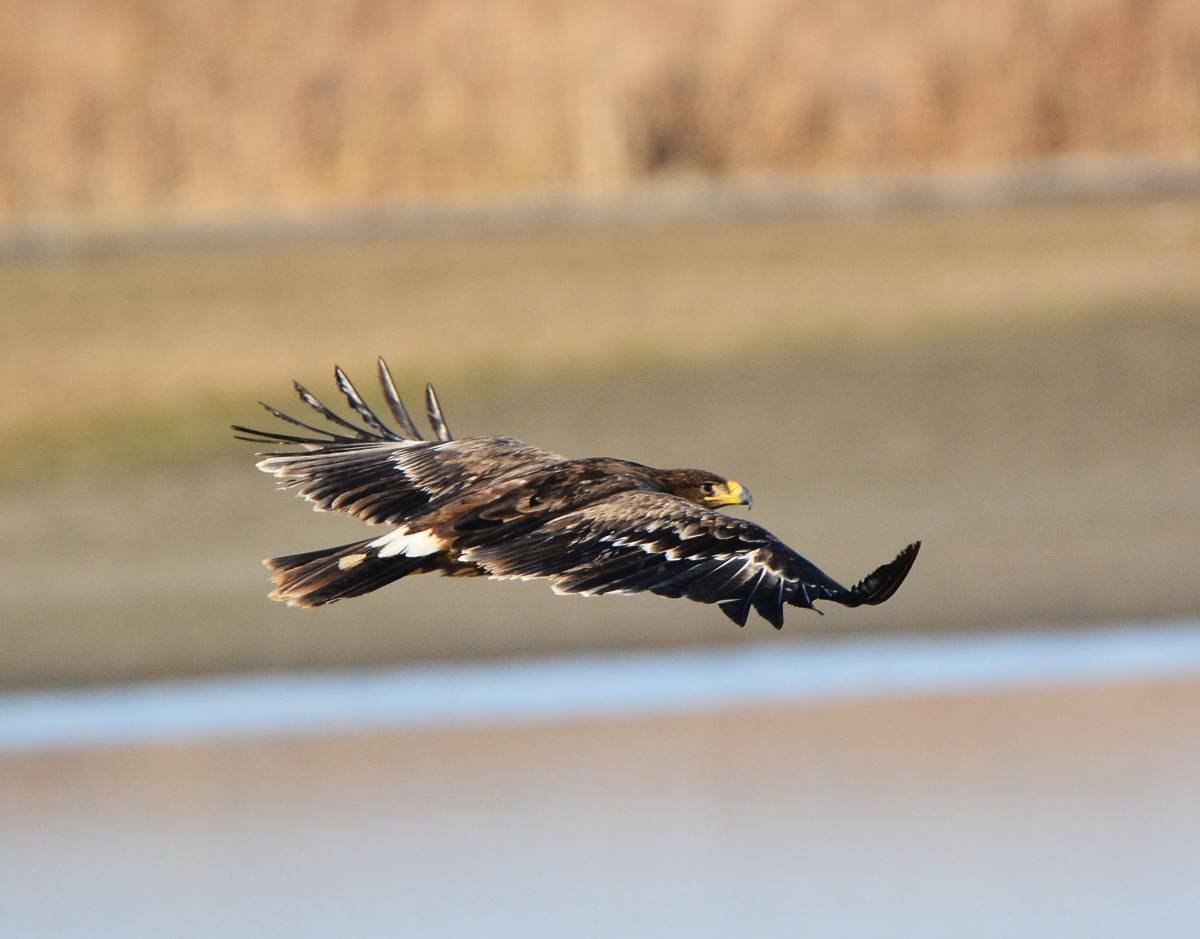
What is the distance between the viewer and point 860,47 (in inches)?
938

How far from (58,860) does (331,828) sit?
103 centimetres

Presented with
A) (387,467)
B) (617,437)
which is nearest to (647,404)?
(617,437)

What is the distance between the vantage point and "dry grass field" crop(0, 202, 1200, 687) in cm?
1189

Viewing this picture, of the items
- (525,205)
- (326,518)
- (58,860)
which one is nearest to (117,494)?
(326,518)

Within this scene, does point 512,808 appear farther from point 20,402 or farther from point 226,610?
point 20,402

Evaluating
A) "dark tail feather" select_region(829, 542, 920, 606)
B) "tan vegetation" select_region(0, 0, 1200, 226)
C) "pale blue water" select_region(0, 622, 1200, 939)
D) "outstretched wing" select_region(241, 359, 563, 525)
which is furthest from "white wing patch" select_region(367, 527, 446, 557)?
"tan vegetation" select_region(0, 0, 1200, 226)

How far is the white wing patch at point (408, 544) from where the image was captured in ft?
19.6

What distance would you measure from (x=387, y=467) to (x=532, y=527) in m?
1.07

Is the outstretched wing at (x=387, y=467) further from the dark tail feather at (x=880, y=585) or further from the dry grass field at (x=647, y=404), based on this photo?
the dry grass field at (x=647, y=404)

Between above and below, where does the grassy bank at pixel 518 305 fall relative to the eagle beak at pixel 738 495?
above

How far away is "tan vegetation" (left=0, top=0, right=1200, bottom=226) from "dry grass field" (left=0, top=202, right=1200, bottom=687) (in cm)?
387

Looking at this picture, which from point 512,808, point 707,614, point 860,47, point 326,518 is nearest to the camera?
point 512,808

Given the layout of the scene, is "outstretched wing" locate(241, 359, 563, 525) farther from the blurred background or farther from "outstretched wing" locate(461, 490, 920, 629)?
the blurred background

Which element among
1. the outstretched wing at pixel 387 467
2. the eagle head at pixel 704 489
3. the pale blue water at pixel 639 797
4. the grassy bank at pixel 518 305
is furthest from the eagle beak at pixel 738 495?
the grassy bank at pixel 518 305
